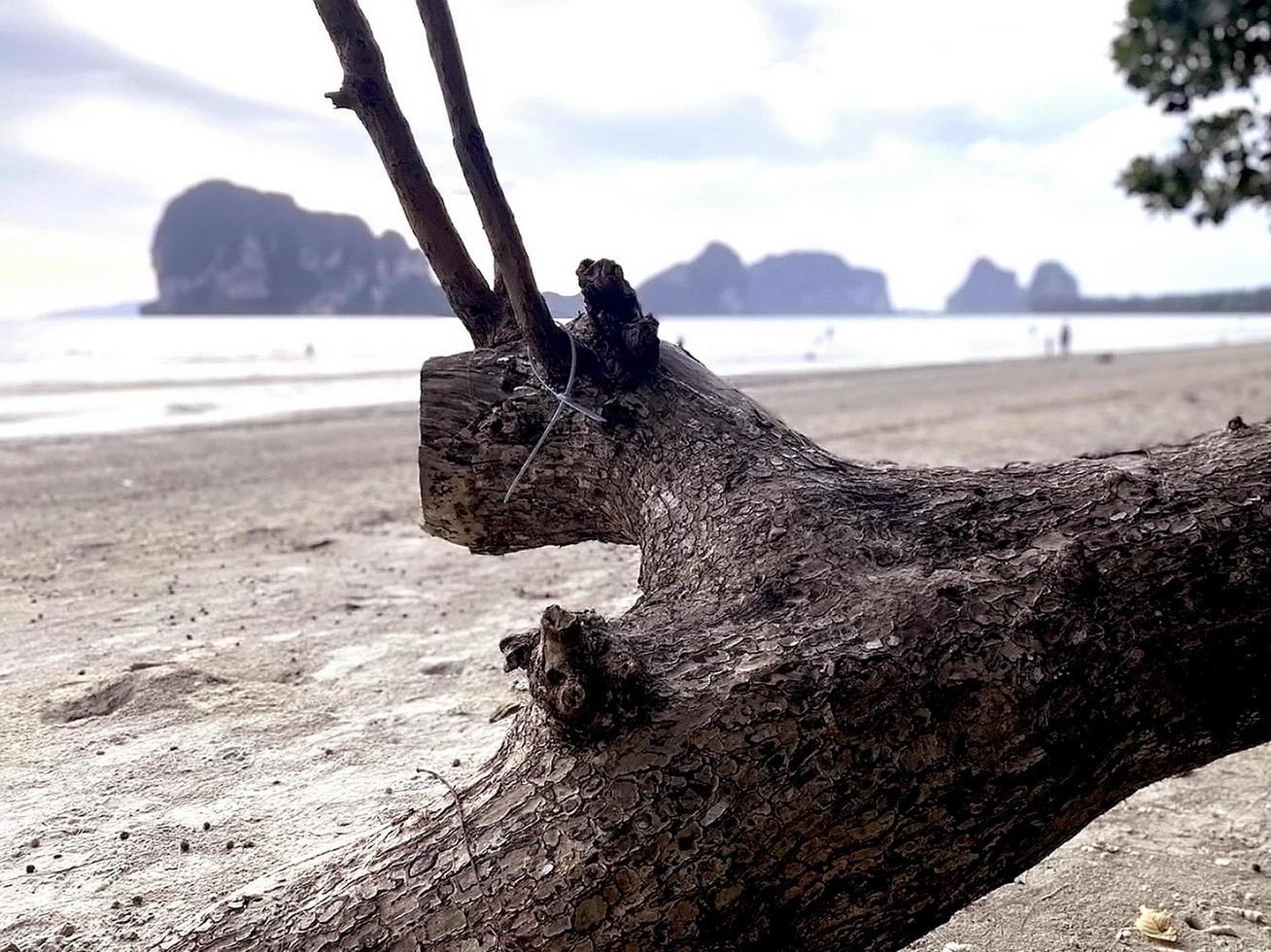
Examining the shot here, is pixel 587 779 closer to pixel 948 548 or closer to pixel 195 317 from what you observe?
pixel 948 548

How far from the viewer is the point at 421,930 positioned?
64.4 inches

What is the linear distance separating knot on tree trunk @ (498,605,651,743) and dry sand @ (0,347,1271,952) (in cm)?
123

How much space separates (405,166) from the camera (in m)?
2.27

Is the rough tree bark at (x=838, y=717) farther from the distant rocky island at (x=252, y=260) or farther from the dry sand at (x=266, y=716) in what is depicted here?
the distant rocky island at (x=252, y=260)

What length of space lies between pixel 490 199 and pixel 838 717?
1.35 m

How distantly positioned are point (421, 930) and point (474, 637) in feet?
9.25


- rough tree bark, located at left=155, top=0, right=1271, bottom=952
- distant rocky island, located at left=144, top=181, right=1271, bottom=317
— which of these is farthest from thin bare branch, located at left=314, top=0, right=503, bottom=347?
distant rocky island, located at left=144, top=181, right=1271, bottom=317

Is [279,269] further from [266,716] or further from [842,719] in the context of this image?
[842,719]

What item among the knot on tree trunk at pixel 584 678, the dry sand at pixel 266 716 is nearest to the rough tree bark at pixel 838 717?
the knot on tree trunk at pixel 584 678

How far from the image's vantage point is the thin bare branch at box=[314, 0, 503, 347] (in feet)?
6.78

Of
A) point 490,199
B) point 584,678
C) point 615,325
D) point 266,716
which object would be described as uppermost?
point 490,199

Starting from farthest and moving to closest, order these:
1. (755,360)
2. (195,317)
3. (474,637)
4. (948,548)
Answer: (195,317) < (755,360) < (474,637) < (948,548)

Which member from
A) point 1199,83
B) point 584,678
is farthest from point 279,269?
point 584,678

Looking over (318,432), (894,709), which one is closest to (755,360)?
(318,432)
